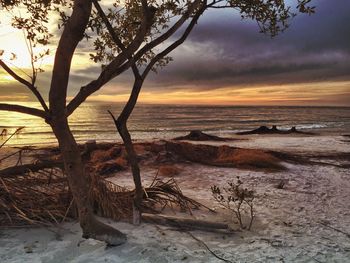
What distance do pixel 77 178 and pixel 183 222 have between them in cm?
246

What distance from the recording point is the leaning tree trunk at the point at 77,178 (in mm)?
5695

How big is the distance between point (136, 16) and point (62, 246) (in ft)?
17.6

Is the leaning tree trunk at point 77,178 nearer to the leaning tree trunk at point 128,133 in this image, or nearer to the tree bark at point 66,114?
the tree bark at point 66,114

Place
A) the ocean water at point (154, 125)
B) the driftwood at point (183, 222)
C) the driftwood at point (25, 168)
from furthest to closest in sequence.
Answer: the ocean water at point (154, 125) → the driftwood at point (25, 168) → the driftwood at point (183, 222)

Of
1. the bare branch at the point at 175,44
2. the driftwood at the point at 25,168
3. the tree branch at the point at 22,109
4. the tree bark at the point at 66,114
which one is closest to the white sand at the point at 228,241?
the tree bark at the point at 66,114

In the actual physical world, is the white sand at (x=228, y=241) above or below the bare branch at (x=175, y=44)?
below

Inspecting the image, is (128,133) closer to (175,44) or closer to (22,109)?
(175,44)

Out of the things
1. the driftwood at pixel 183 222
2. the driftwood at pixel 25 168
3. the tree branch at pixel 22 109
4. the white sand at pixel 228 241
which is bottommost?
the white sand at pixel 228 241

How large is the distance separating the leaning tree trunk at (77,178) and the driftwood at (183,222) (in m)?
1.42

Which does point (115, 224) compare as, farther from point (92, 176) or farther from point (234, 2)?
point (234, 2)

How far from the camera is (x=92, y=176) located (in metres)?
7.91

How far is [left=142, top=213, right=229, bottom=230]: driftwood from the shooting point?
729 cm

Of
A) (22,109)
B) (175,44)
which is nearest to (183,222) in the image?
(175,44)

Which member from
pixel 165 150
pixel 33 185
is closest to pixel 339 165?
pixel 165 150
